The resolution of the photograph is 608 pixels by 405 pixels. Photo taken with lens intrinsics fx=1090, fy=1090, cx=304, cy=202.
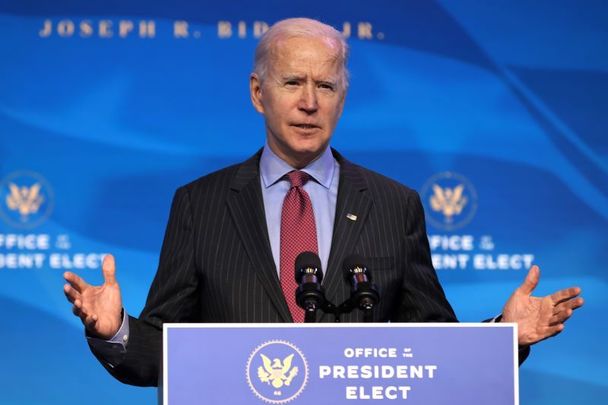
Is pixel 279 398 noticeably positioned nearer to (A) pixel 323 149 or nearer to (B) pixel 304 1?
(A) pixel 323 149

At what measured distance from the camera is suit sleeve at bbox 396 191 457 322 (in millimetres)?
2652

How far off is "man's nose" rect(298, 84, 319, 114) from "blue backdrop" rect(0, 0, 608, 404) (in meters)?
1.56

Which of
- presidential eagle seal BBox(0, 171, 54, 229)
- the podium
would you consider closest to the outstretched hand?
the podium

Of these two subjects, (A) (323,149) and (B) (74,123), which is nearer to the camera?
(A) (323,149)

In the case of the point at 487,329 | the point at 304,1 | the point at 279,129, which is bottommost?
the point at 487,329

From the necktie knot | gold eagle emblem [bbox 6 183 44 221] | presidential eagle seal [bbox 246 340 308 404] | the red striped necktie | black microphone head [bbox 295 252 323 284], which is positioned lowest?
presidential eagle seal [bbox 246 340 308 404]

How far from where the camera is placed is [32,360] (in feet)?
13.5

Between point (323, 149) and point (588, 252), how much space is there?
6.32 feet

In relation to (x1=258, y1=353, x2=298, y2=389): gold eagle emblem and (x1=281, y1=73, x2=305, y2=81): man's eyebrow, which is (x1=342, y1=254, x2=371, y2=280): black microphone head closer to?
(x1=258, y1=353, x2=298, y2=389): gold eagle emblem

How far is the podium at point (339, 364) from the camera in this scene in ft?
6.37

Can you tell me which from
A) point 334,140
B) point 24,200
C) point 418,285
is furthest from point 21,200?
point 418,285

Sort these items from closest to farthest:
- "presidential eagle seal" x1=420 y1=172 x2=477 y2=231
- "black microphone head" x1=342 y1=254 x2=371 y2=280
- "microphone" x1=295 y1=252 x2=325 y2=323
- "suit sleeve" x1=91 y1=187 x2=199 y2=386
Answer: "microphone" x1=295 y1=252 x2=325 y2=323, "black microphone head" x1=342 y1=254 x2=371 y2=280, "suit sleeve" x1=91 y1=187 x2=199 y2=386, "presidential eagle seal" x1=420 y1=172 x2=477 y2=231

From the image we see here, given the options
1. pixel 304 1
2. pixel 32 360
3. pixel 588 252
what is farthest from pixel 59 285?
pixel 588 252

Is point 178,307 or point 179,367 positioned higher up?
point 178,307
